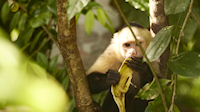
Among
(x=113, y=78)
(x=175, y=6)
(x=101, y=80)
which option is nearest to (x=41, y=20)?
(x=101, y=80)

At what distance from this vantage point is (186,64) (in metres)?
0.74

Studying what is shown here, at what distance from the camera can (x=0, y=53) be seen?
4.56ft

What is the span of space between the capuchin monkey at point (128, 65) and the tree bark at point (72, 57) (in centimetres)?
16

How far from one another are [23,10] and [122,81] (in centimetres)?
118

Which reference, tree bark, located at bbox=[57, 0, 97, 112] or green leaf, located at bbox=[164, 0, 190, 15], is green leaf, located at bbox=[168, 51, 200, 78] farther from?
tree bark, located at bbox=[57, 0, 97, 112]

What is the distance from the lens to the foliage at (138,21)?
0.74 meters

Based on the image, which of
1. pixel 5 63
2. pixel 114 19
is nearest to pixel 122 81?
pixel 5 63

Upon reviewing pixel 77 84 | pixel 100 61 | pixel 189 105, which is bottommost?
pixel 189 105

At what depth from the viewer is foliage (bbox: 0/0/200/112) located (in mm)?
741

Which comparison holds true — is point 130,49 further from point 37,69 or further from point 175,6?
point 37,69

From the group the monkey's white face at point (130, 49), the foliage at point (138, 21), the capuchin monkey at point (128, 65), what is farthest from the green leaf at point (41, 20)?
the monkey's white face at point (130, 49)

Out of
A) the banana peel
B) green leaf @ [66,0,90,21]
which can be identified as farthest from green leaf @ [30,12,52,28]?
green leaf @ [66,0,90,21]

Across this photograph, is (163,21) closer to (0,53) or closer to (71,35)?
(71,35)

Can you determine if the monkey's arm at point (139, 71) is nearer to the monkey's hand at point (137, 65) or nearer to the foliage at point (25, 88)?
the monkey's hand at point (137, 65)
